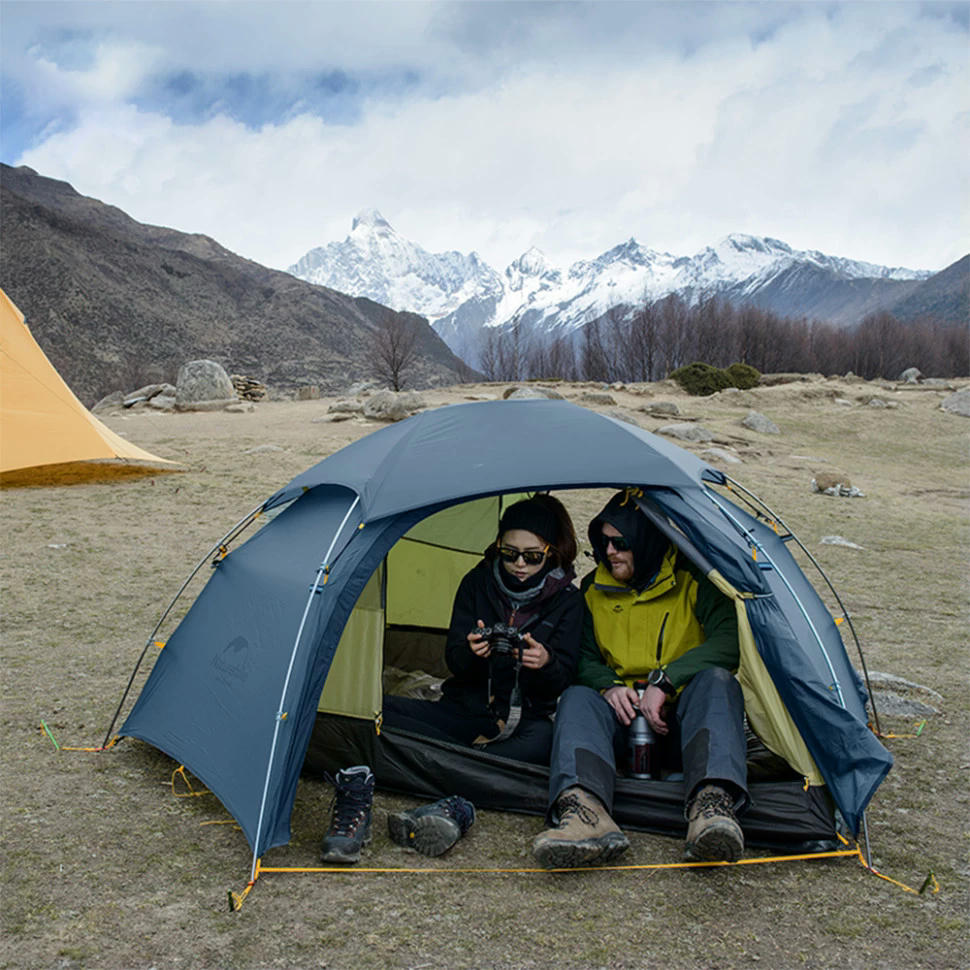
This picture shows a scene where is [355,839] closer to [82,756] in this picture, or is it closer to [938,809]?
[82,756]

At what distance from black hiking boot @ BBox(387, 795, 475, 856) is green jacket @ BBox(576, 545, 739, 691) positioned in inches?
33.5

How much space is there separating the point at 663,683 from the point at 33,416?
32.8 feet

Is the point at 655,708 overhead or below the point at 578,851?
overhead

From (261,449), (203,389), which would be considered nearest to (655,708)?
(261,449)

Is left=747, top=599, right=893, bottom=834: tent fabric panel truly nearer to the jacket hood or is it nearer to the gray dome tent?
the gray dome tent

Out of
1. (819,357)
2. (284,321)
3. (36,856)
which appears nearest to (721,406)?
(36,856)

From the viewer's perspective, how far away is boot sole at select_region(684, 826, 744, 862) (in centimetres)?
317

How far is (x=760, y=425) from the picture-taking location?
21.1m

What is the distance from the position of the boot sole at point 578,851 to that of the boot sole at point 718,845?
0.27m

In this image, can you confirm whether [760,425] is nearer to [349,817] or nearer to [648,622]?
[648,622]

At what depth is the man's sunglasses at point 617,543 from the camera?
13.2ft

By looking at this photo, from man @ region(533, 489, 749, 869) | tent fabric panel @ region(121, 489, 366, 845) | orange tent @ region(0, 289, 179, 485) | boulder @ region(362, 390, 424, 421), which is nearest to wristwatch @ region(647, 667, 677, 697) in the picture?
man @ region(533, 489, 749, 869)

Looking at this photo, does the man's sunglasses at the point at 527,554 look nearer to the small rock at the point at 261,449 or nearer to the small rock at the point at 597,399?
the small rock at the point at 261,449

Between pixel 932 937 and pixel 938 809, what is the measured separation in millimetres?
1184
